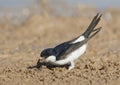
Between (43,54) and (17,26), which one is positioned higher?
(17,26)

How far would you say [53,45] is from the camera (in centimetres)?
1538

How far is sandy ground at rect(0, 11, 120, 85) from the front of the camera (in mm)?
8656

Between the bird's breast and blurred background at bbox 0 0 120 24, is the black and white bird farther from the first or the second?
blurred background at bbox 0 0 120 24

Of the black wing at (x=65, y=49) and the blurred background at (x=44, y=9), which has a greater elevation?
the blurred background at (x=44, y=9)

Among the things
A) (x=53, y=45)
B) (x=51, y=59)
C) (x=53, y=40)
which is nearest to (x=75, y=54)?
(x=51, y=59)

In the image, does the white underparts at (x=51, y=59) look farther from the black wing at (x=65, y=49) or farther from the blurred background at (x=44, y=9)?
the blurred background at (x=44, y=9)

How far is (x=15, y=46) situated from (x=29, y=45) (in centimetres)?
36

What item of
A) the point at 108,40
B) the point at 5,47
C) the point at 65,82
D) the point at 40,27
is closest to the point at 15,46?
the point at 5,47

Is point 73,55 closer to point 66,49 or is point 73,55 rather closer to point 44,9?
point 66,49

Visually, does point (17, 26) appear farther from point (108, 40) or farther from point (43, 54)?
point (43, 54)

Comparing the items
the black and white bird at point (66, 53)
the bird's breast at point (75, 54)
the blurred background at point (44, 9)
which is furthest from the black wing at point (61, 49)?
the blurred background at point (44, 9)

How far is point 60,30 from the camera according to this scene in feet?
63.7

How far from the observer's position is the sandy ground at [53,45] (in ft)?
28.4

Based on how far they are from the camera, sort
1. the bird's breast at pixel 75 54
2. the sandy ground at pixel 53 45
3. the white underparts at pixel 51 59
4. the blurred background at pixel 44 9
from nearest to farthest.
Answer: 1. the sandy ground at pixel 53 45
2. the white underparts at pixel 51 59
3. the bird's breast at pixel 75 54
4. the blurred background at pixel 44 9
